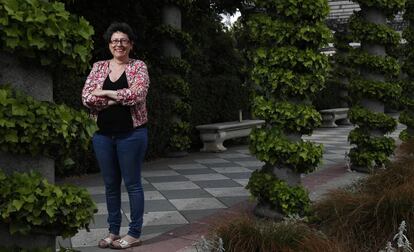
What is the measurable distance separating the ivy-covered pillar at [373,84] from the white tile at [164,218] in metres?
3.93

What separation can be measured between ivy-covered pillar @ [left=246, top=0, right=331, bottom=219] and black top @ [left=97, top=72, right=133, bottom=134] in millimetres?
1692

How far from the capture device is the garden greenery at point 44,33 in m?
2.40

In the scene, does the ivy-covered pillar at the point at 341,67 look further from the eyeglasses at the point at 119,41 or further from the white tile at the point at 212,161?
the eyeglasses at the point at 119,41

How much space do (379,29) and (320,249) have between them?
234 inches

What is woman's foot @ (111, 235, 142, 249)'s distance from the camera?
464 cm

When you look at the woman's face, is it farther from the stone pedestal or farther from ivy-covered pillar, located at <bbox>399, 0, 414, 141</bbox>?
ivy-covered pillar, located at <bbox>399, 0, 414, 141</bbox>

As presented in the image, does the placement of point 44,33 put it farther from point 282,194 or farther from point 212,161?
point 212,161

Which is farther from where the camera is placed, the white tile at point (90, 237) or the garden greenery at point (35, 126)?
the white tile at point (90, 237)

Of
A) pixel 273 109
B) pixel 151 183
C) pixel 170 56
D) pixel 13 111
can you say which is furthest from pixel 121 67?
pixel 170 56

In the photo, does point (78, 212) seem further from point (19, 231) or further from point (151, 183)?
point (151, 183)

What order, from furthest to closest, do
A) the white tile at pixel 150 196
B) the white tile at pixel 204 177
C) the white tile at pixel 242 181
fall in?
the white tile at pixel 204 177 → the white tile at pixel 242 181 → the white tile at pixel 150 196

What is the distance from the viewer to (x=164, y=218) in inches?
230

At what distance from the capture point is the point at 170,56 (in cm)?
1070

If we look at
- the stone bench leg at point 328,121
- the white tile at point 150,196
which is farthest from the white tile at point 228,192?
the stone bench leg at point 328,121
